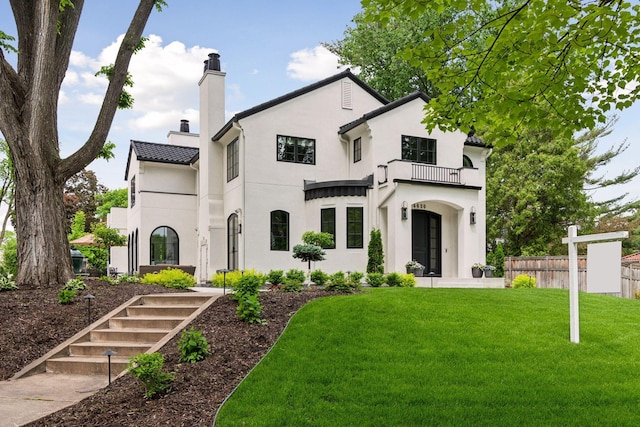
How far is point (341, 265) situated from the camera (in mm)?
18766

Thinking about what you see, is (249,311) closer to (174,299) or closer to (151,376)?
(151,376)

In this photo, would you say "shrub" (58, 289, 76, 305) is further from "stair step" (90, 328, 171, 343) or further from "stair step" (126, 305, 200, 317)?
"stair step" (90, 328, 171, 343)

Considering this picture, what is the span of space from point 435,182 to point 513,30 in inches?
507

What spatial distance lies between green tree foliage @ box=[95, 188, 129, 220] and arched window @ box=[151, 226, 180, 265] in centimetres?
2540

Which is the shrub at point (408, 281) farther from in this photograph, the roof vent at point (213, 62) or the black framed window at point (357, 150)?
the roof vent at point (213, 62)

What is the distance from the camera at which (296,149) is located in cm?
2000

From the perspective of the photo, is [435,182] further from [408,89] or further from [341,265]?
[408,89]

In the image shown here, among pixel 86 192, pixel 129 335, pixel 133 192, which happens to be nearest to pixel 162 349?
pixel 129 335

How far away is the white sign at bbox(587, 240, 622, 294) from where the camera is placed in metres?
6.69

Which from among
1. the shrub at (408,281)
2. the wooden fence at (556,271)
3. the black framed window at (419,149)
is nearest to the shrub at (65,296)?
the shrub at (408,281)

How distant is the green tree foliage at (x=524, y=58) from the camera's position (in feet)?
19.6

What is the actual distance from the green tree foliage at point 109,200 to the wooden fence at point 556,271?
35.6 m

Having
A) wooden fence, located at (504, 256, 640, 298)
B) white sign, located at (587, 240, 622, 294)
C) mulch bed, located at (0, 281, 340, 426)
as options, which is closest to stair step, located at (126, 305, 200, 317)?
mulch bed, located at (0, 281, 340, 426)

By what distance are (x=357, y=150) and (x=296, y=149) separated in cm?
237
